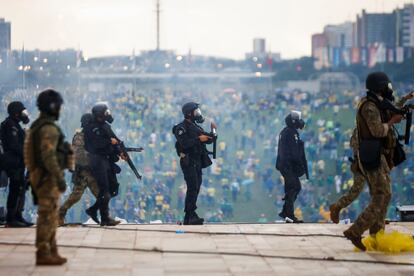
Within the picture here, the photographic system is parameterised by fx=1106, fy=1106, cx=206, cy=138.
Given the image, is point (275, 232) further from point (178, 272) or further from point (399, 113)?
point (178, 272)

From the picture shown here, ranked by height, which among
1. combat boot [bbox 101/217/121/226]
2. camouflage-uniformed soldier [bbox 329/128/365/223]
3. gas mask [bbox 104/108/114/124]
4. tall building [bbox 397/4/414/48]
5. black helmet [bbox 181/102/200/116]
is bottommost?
combat boot [bbox 101/217/121/226]

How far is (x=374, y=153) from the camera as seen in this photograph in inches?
450

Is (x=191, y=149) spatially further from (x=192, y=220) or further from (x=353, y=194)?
(x=353, y=194)

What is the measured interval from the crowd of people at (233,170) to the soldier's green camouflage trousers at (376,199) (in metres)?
15.9

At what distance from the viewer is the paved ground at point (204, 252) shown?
10203 millimetres

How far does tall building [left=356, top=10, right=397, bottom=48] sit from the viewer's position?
158 m

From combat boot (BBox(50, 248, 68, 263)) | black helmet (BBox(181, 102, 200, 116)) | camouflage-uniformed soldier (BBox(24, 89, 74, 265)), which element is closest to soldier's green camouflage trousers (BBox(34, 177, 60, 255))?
camouflage-uniformed soldier (BBox(24, 89, 74, 265))

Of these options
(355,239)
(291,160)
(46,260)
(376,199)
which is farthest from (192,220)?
(46,260)

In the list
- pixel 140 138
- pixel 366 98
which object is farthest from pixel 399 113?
pixel 140 138

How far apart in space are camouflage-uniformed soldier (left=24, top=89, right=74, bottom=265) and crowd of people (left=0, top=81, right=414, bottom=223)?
52.4 feet

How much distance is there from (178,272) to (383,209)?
8.41ft

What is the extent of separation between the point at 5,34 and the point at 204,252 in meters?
30.9

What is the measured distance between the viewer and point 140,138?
5484cm

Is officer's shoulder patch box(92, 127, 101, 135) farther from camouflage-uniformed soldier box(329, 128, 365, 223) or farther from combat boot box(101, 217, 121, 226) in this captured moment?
camouflage-uniformed soldier box(329, 128, 365, 223)
